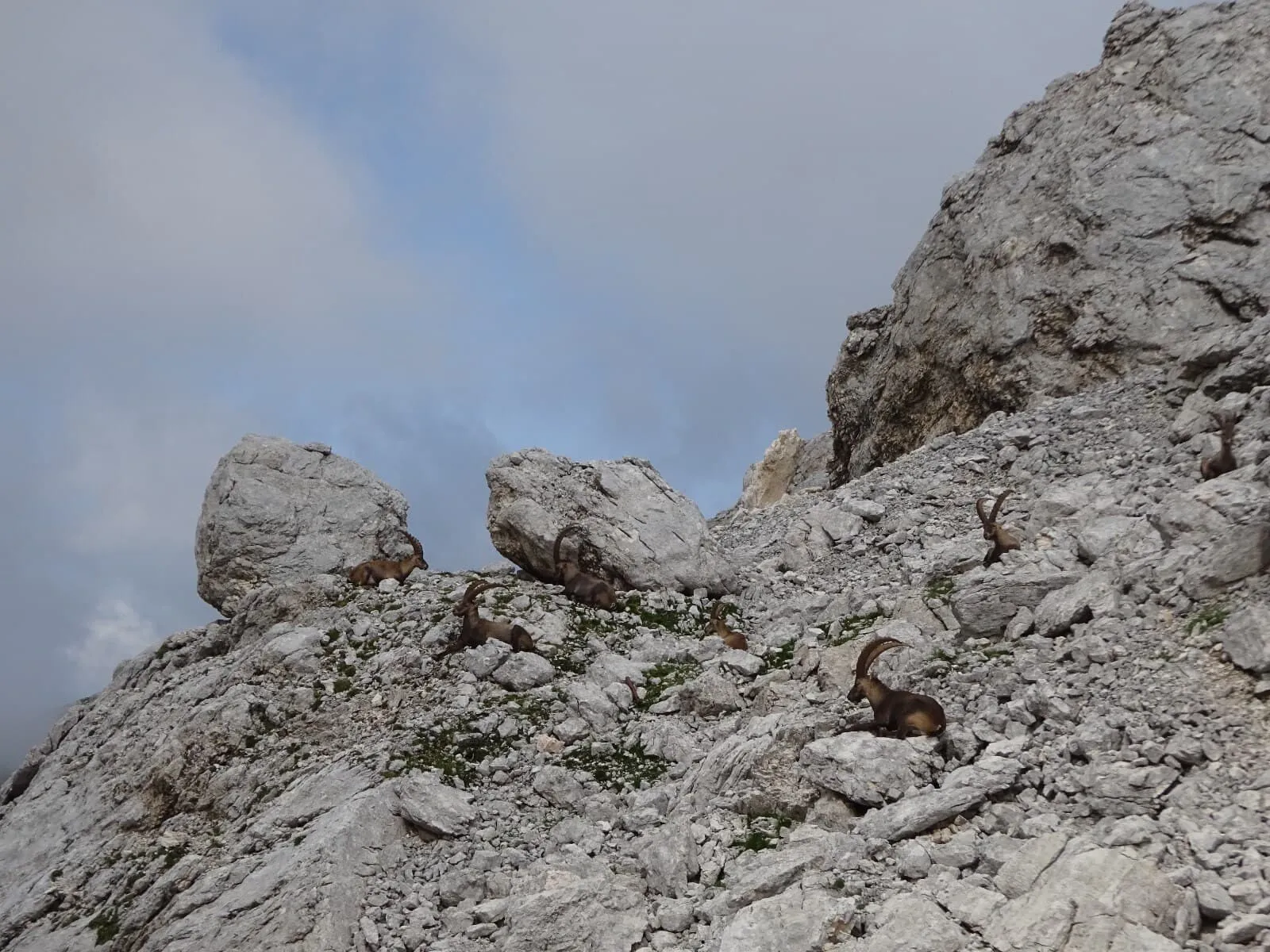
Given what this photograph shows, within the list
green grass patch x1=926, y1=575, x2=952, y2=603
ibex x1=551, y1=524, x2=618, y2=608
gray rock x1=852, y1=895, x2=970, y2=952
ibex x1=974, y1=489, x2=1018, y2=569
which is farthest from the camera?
ibex x1=551, y1=524, x2=618, y2=608

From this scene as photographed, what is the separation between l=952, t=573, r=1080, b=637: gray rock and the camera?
13578 mm

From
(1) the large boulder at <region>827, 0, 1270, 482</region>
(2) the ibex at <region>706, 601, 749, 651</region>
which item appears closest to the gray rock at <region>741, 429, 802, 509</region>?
(1) the large boulder at <region>827, 0, 1270, 482</region>

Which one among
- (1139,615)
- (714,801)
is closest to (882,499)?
(1139,615)

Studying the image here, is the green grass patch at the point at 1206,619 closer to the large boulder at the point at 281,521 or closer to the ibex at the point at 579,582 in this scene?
the ibex at the point at 579,582

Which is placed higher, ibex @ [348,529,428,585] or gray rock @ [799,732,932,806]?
ibex @ [348,529,428,585]

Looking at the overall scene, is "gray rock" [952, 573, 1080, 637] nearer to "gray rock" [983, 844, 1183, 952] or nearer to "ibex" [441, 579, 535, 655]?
"gray rock" [983, 844, 1183, 952]

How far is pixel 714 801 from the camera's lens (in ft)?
38.8

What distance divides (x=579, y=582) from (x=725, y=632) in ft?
9.91

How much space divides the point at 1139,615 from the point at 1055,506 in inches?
200

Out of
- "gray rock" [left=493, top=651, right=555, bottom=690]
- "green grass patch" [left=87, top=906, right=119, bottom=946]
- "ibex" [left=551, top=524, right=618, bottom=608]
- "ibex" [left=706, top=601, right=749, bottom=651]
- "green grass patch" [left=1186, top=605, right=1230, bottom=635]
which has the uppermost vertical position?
"ibex" [left=551, top=524, right=618, bottom=608]

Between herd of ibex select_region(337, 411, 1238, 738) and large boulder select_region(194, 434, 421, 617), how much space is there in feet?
2.73

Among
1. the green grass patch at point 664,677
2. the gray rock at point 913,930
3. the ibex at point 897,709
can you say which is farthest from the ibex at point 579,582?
the gray rock at point 913,930

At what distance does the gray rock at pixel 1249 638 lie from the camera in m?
9.98

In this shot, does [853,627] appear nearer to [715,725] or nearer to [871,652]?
[715,725]
